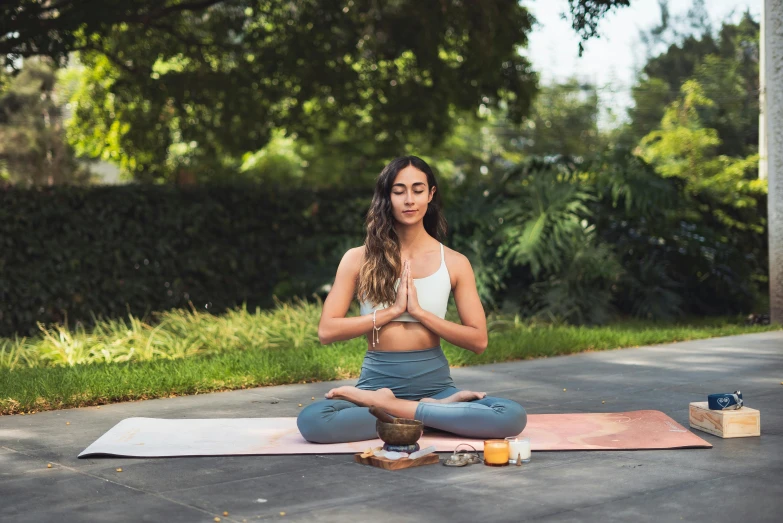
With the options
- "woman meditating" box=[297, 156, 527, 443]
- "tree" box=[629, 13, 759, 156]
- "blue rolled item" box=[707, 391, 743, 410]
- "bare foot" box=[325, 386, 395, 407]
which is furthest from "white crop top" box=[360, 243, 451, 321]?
"tree" box=[629, 13, 759, 156]

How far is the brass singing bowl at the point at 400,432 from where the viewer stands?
16.1 feet

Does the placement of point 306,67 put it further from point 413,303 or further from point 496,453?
point 496,453

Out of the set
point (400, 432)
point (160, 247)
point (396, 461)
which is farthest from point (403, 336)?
point (160, 247)

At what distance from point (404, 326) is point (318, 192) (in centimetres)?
909

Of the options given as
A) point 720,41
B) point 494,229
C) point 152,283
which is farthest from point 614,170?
point 720,41

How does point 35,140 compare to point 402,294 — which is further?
point 35,140

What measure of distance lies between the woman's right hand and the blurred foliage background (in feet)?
21.3

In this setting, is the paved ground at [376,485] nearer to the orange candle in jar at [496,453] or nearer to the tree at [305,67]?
the orange candle in jar at [496,453]

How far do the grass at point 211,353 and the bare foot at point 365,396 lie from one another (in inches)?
101

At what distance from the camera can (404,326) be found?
5.57 metres

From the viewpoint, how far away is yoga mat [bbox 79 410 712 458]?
5.27 metres

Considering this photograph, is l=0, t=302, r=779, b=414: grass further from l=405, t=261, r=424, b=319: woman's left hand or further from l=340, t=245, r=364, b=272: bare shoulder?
l=405, t=261, r=424, b=319: woman's left hand

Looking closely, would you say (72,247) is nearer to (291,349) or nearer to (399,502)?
(291,349)

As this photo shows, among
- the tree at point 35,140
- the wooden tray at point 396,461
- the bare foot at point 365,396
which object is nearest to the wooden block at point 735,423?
the wooden tray at point 396,461
